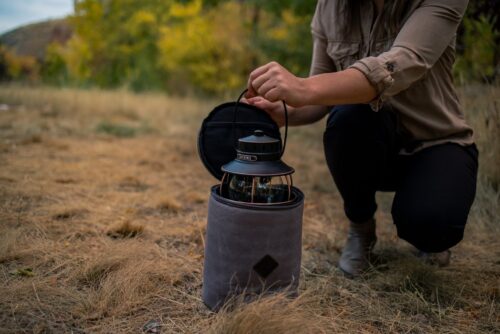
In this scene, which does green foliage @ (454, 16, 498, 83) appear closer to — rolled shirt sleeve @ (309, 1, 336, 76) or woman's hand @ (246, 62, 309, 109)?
Answer: rolled shirt sleeve @ (309, 1, 336, 76)

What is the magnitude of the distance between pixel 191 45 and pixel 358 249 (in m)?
10.4

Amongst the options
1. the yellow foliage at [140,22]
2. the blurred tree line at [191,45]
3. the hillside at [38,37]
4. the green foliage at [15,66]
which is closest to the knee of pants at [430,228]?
the blurred tree line at [191,45]

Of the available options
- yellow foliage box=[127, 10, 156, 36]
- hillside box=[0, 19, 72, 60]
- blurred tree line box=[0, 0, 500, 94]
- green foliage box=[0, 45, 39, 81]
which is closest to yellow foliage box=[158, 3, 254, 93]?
blurred tree line box=[0, 0, 500, 94]

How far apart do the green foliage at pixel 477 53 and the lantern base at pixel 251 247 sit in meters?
2.03

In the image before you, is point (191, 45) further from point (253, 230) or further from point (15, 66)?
point (253, 230)

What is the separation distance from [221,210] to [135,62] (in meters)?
15.5

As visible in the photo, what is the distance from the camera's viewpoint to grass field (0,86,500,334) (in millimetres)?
1353

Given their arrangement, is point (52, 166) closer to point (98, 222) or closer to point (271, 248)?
point (98, 222)

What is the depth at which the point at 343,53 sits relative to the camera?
1756 millimetres

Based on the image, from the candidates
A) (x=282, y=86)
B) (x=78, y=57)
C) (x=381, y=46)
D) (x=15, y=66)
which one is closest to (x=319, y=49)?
(x=381, y=46)

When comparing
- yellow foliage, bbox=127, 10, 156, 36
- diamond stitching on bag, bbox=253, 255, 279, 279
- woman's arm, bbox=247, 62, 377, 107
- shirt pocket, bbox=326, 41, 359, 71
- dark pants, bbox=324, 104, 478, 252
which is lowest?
diamond stitching on bag, bbox=253, 255, 279, 279

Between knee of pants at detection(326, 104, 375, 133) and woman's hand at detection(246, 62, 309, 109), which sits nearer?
woman's hand at detection(246, 62, 309, 109)

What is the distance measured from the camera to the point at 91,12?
574 inches

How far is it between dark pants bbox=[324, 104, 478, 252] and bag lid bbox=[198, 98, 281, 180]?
0.34m
